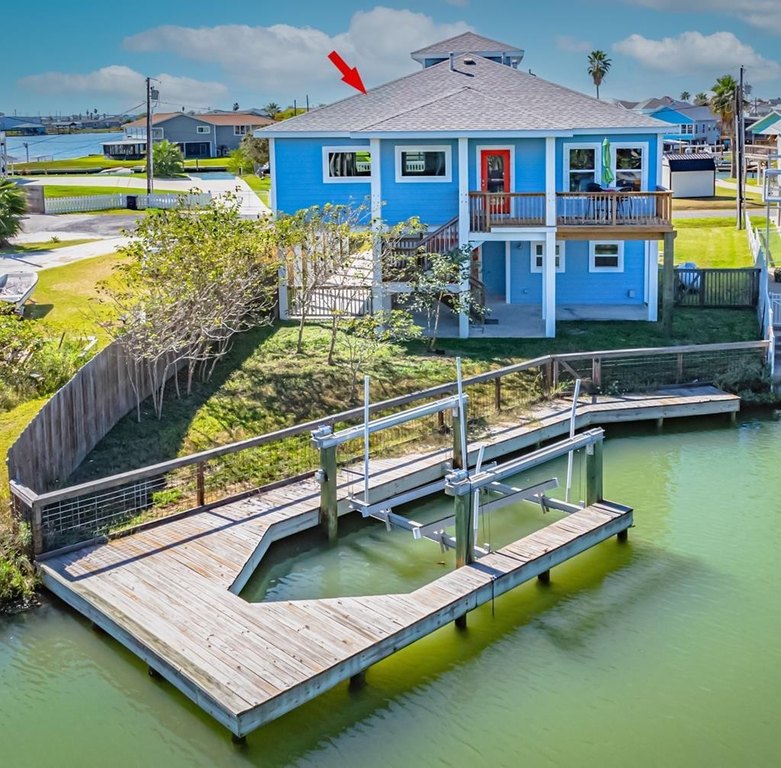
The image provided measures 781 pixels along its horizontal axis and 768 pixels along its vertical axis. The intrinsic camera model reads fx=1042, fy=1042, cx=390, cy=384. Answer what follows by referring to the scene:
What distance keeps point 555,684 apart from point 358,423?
8.73 metres

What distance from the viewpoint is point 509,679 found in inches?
482

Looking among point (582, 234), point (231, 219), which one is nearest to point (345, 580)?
point (231, 219)

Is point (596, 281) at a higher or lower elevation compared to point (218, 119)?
lower

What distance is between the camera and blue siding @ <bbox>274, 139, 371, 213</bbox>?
2727cm

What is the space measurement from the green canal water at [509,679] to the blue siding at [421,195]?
12.3 meters

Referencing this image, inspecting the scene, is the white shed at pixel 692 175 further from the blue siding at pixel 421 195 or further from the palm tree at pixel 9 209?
the palm tree at pixel 9 209

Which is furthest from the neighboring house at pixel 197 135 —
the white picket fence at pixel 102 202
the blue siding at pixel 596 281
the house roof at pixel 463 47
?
the blue siding at pixel 596 281

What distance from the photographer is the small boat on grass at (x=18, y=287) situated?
24609 millimetres

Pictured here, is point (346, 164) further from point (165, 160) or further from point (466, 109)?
point (165, 160)

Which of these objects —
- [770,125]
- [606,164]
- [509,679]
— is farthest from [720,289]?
[770,125]

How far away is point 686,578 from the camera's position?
1462 cm

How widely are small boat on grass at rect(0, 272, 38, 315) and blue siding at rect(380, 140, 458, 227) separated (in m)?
9.15

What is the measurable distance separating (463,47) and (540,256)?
8.71m

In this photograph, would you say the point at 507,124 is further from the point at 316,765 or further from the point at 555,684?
the point at 316,765
